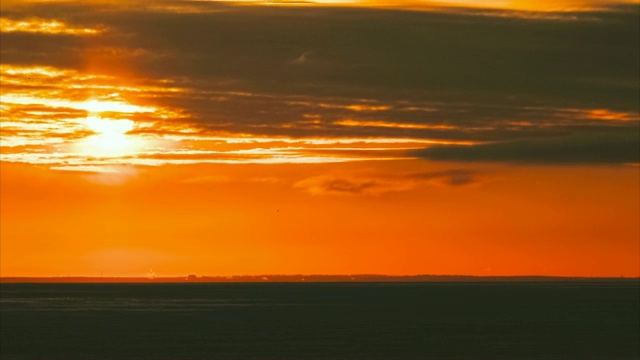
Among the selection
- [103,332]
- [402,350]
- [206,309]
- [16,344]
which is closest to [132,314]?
[206,309]

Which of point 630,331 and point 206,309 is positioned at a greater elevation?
point 206,309

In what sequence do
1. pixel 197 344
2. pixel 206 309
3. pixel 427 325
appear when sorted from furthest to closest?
pixel 206 309 → pixel 427 325 → pixel 197 344

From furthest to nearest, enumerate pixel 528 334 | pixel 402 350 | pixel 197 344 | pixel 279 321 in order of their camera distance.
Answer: pixel 279 321, pixel 528 334, pixel 197 344, pixel 402 350

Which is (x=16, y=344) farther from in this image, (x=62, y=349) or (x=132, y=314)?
(x=132, y=314)

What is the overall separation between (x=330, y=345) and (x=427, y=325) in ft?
79.5

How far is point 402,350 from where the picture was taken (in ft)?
254

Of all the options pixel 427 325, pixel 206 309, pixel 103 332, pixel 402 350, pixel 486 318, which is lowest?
pixel 402 350

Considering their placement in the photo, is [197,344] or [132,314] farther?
[132,314]

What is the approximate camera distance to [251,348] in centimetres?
7906

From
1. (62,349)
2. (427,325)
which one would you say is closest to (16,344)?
(62,349)

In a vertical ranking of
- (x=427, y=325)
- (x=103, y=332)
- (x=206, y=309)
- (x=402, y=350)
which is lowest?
(x=402, y=350)

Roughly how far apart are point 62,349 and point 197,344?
8.23 meters

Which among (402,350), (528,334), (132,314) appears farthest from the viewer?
(132,314)

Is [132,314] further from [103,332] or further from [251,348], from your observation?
[251,348]
